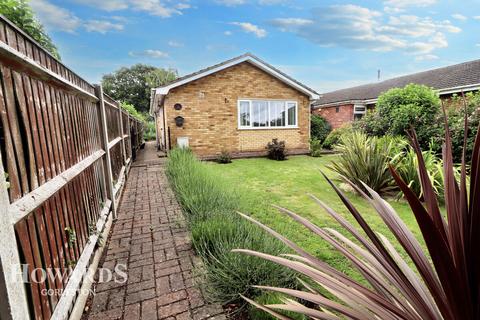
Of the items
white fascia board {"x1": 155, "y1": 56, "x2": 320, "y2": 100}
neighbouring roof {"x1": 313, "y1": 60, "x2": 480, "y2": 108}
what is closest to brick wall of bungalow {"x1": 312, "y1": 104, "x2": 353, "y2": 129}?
neighbouring roof {"x1": 313, "y1": 60, "x2": 480, "y2": 108}

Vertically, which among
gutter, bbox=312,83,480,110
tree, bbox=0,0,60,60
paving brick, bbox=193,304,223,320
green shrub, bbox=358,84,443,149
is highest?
tree, bbox=0,0,60,60

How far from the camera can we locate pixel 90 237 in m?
2.46

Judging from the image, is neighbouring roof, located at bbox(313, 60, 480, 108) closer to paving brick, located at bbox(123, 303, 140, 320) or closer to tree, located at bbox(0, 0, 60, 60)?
paving brick, located at bbox(123, 303, 140, 320)

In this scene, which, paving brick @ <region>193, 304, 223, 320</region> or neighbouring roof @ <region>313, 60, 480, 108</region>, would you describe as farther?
neighbouring roof @ <region>313, 60, 480, 108</region>

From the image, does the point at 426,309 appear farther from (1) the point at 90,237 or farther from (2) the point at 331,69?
(2) the point at 331,69

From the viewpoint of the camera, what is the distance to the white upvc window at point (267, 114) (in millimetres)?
11367

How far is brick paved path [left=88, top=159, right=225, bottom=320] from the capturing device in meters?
1.82

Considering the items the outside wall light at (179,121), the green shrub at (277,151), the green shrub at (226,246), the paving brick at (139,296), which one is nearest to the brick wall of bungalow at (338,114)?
the green shrub at (277,151)

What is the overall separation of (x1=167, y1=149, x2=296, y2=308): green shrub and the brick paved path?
167 mm

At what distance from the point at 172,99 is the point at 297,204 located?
7.70 meters

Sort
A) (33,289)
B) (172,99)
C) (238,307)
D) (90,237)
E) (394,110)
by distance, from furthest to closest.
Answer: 1. (172,99)
2. (394,110)
3. (90,237)
4. (238,307)
5. (33,289)

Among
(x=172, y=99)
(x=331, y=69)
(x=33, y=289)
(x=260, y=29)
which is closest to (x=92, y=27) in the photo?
(x=260, y=29)

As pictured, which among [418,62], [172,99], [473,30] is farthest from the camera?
[418,62]

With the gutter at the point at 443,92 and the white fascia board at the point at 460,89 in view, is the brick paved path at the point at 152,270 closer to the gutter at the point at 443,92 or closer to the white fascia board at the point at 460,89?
the gutter at the point at 443,92
